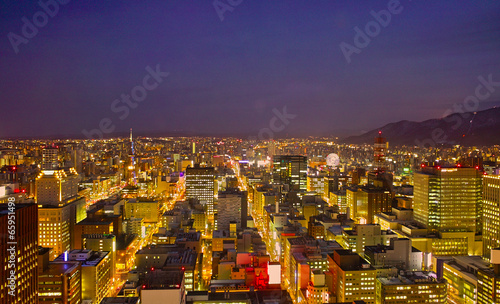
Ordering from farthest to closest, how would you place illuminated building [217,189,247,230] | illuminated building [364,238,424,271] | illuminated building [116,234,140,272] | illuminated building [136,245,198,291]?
Answer: 1. illuminated building [217,189,247,230]
2. illuminated building [116,234,140,272]
3. illuminated building [364,238,424,271]
4. illuminated building [136,245,198,291]

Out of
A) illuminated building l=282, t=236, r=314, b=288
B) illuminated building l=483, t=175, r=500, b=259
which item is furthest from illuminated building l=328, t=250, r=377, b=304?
illuminated building l=483, t=175, r=500, b=259

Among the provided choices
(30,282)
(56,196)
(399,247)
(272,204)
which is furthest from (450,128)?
(30,282)

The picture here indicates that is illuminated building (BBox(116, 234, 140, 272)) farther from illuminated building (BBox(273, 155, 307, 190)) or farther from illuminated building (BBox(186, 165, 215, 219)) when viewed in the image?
illuminated building (BBox(273, 155, 307, 190))

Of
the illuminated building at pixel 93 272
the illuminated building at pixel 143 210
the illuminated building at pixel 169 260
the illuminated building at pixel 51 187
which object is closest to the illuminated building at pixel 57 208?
the illuminated building at pixel 51 187

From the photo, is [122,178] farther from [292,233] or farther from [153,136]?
[292,233]

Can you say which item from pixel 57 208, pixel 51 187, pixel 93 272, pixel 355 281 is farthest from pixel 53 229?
pixel 355 281
